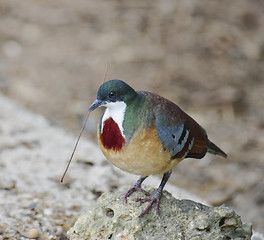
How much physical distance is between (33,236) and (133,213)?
102 centimetres

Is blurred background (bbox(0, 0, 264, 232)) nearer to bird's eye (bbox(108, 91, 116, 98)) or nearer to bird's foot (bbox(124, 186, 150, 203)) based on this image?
bird's foot (bbox(124, 186, 150, 203))

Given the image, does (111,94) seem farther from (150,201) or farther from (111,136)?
(150,201)

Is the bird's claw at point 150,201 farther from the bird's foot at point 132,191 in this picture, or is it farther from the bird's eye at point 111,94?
the bird's eye at point 111,94

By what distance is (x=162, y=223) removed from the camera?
12.3 ft

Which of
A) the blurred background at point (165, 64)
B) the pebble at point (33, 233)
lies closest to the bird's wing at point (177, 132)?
the pebble at point (33, 233)

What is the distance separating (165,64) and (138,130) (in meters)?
5.72

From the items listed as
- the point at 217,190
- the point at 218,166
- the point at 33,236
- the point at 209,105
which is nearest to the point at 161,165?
the point at 33,236

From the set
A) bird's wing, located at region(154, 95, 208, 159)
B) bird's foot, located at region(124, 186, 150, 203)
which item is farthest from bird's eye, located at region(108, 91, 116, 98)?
bird's foot, located at region(124, 186, 150, 203)

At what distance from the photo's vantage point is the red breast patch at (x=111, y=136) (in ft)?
11.9

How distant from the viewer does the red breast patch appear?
3.62 metres

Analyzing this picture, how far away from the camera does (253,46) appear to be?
9.70 meters

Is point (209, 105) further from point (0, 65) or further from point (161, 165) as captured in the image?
point (161, 165)

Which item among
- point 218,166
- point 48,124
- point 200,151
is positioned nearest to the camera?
point 200,151

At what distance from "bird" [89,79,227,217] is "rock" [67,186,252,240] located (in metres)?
0.09
